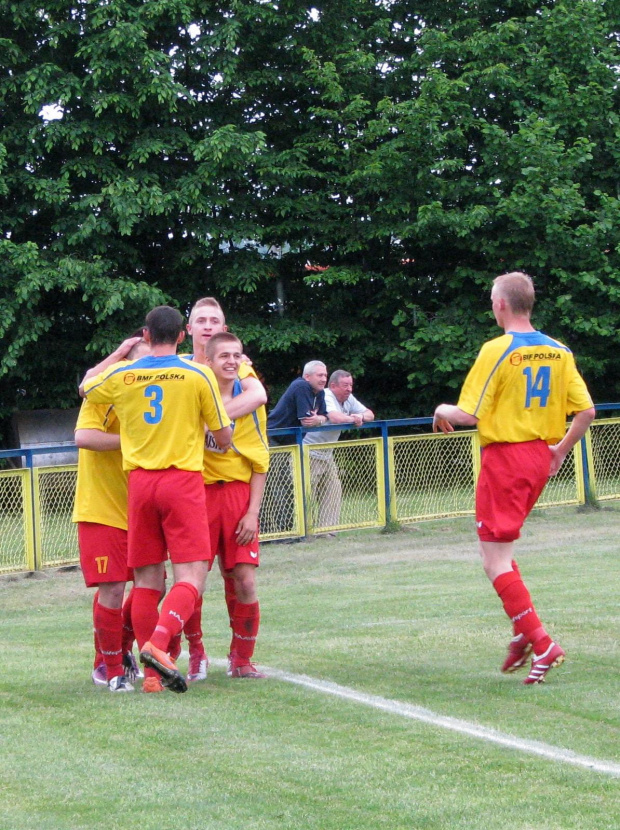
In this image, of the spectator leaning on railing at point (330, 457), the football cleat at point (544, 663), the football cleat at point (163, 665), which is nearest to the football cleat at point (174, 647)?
the football cleat at point (163, 665)

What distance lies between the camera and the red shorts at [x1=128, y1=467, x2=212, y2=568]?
6359 millimetres

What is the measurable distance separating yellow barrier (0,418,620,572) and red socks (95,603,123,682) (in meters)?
6.67

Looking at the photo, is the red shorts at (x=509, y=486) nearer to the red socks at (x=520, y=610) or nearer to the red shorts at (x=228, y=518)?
the red socks at (x=520, y=610)

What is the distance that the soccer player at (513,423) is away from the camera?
21.8ft

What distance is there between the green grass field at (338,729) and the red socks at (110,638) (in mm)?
194

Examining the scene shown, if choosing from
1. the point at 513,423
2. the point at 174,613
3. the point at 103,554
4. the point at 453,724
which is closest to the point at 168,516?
the point at 174,613

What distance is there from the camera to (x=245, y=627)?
704cm

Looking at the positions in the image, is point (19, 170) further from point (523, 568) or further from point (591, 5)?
point (523, 568)

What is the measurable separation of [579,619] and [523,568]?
11.7 ft

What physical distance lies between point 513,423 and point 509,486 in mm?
340

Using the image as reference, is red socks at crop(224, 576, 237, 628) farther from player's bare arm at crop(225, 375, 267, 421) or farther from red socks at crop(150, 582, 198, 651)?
player's bare arm at crop(225, 375, 267, 421)

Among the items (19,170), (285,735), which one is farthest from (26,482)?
(19,170)

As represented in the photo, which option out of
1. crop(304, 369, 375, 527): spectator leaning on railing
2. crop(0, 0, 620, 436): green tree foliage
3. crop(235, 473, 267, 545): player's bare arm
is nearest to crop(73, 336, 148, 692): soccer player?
crop(235, 473, 267, 545): player's bare arm

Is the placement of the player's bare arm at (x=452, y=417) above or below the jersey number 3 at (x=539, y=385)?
below
